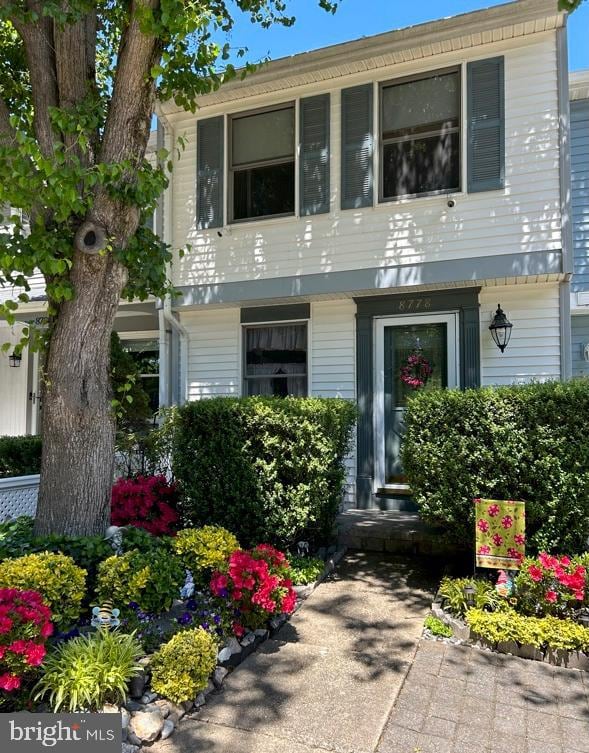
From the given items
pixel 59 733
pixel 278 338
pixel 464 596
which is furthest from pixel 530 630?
pixel 278 338

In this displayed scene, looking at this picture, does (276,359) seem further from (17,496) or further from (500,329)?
(17,496)

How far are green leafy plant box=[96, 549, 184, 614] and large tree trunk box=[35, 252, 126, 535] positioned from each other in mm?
826

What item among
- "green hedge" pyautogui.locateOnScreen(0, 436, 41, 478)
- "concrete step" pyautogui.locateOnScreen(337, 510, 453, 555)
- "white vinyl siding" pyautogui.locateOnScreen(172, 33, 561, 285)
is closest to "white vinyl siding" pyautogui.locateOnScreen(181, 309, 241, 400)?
"white vinyl siding" pyautogui.locateOnScreen(172, 33, 561, 285)

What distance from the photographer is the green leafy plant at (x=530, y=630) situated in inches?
137

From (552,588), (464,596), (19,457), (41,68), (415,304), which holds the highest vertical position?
(41,68)

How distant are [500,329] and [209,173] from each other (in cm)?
461

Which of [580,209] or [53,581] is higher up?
[580,209]

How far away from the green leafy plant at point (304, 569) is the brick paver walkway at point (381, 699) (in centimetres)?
49

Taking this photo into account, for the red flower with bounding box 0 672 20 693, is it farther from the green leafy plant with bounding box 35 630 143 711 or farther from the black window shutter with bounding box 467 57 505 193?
the black window shutter with bounding box 467 57 505 193

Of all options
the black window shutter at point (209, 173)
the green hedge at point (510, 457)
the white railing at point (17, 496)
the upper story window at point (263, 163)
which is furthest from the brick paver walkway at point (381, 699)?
the black window shutter at point (209, 173)

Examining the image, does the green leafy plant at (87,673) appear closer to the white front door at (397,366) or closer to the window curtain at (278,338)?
the white front door at (397,366)

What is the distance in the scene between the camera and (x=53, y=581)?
3.03m

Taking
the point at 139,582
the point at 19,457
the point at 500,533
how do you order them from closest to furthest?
the point at 139,582 < the point at 500,533 < the point at 19,457

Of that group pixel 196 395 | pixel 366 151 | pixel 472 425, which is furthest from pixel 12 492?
pixel 366 151
